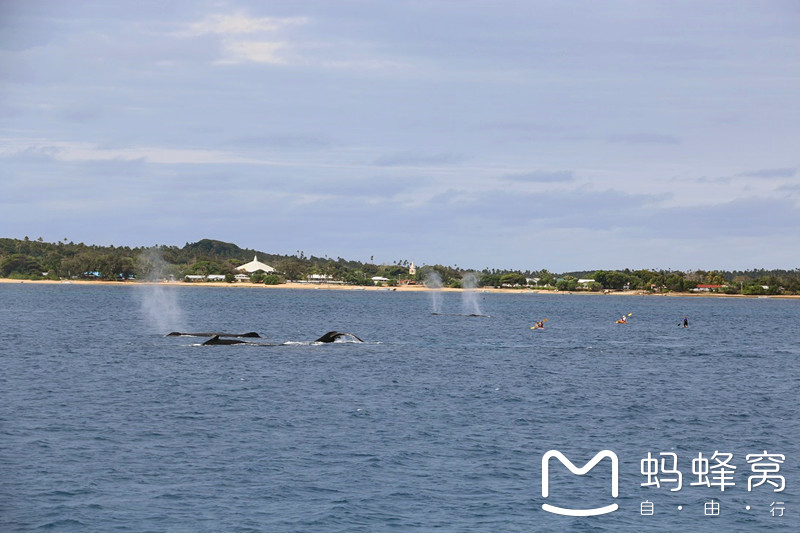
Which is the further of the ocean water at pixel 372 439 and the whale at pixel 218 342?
the whale at pixel 218 342

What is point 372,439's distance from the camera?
4044 cm

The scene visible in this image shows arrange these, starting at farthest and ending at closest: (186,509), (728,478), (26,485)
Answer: (728,478) < (26,485) < (186,509)

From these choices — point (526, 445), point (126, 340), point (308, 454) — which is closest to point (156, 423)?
point (308, 454)

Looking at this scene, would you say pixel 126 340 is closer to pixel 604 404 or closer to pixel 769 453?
pixel 604 404

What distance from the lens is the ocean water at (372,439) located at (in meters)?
29.6

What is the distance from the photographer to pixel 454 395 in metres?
55.2

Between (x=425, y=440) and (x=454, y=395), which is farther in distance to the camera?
(x=454, y=395)

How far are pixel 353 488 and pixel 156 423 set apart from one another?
1486cm

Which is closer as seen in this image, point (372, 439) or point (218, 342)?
point (372, 439)

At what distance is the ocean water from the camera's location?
29.6 m

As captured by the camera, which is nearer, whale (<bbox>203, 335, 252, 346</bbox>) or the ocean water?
the ocean water

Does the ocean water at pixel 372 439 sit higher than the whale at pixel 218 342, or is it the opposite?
the whale at pixel 218 342

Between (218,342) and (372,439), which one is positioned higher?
(218,342)

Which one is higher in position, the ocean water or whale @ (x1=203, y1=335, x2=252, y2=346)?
whale @ (x1=203, y1=335, x2=252, y2=346)
